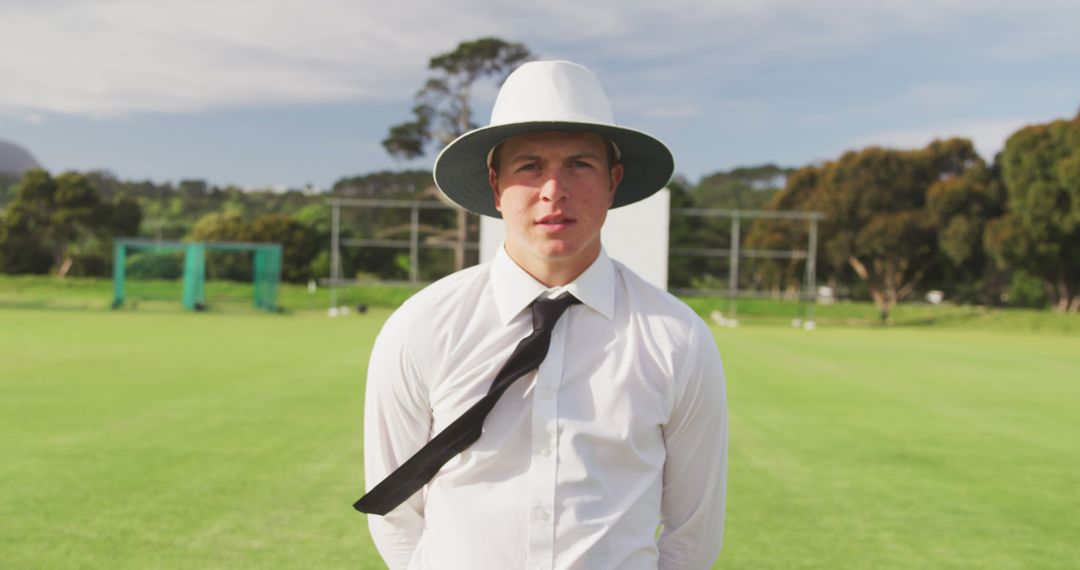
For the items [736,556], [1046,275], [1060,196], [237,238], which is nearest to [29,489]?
[736,556]

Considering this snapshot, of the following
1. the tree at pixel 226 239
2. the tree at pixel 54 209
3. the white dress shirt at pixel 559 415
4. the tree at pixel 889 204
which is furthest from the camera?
the tree at pixel 226 239

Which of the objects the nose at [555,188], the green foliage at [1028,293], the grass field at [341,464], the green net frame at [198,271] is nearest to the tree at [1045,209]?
the green foliage at [1028,293]

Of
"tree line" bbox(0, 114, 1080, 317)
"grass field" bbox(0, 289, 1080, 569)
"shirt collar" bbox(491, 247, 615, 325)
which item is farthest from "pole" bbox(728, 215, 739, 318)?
"shirt collar" bbox(491, 247, 615, 325)

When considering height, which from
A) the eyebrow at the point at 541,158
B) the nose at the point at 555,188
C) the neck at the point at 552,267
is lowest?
the neck at the point at 552,267

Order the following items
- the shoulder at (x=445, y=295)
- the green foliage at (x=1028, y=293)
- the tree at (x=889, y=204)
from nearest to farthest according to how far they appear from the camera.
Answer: the shoulder at (x=445, y=295), the tree at (x=889, y=204), the green foliage at (x=1028, y=293)

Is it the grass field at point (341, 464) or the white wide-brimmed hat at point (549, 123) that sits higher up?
the white wide-brimmed hat at point (549, 123)

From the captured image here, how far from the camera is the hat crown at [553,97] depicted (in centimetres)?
194

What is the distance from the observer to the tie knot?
6.22 ft

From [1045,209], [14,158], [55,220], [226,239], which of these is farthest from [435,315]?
→ [14,158]

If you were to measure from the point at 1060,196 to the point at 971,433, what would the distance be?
1354 inches

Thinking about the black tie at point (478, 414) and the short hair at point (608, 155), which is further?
the short hair at point (608, 155)

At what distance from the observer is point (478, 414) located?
6.23 feet

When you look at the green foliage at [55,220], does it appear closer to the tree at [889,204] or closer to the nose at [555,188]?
the tree at [889,204]

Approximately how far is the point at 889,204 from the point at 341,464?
43913 millimetres
